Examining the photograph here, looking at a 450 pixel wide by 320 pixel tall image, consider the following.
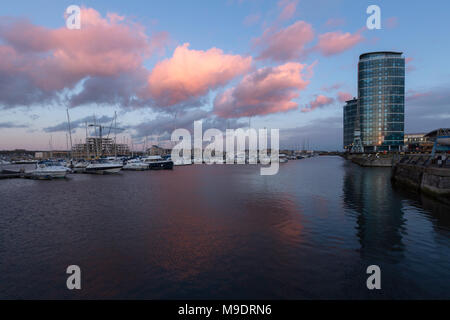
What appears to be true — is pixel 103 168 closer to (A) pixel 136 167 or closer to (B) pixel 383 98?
(A) pixel 136 167

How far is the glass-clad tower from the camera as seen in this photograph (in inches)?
6767

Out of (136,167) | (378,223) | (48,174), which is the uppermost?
(48,174)

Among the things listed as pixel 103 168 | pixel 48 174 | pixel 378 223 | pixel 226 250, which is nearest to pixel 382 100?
pixel 103 168

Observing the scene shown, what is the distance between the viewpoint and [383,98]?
174750 millimetres

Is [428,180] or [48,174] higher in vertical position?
[428,180]

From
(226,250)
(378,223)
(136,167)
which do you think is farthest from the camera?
(136,167)

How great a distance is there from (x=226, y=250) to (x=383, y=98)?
203447 mm

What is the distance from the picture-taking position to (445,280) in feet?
33.4

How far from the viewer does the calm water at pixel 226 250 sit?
9.79m

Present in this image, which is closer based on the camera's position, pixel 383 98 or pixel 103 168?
pixel 103 168

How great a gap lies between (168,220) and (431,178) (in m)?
29.7

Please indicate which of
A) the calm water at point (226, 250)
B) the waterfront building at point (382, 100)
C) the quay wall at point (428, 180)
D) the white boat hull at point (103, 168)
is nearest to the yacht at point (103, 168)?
the white boat hull at point (103, 168)
